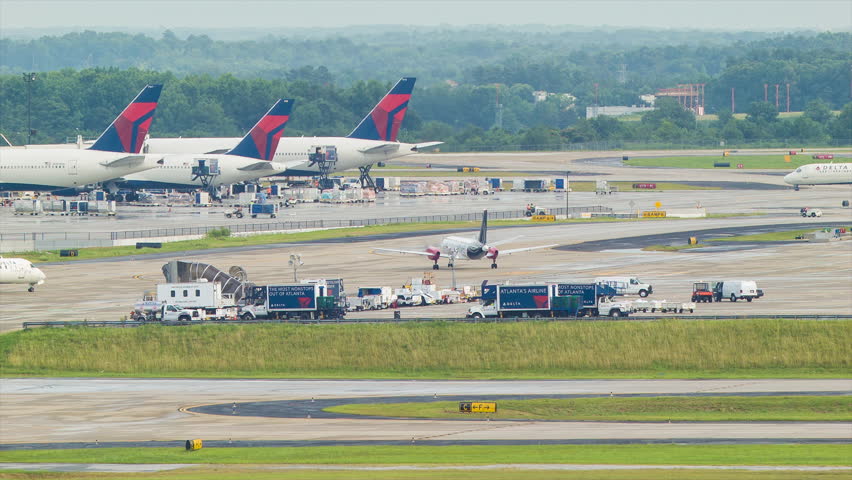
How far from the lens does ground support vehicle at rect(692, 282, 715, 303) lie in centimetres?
9425

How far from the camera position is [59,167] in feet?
550

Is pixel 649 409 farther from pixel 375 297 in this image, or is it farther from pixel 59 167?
pixel 59 167

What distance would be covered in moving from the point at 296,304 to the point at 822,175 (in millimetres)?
125220

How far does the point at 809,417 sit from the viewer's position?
6400 cm

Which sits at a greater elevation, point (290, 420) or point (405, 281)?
point (405, 281)

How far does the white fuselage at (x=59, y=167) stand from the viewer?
168 meters

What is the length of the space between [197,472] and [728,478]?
20358mm

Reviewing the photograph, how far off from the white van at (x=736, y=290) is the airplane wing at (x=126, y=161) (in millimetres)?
90963

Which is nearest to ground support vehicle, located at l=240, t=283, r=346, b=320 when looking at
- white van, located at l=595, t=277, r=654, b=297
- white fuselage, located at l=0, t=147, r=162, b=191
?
white van, located at l=595, t=277, r=654, b=297

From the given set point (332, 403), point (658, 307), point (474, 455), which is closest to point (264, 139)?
point (658, 307)

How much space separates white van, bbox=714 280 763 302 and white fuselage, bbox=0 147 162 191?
299ft

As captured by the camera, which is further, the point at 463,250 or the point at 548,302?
the point at 463,250

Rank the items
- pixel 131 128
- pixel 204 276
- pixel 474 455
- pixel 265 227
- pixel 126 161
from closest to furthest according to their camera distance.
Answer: pixel 474 455
pixel 204 276
pixel 265 227
pixel 126 161
pixel 131 128

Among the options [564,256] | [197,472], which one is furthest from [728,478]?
[564,256]
